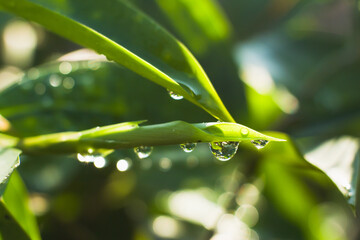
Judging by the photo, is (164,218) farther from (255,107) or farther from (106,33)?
(106,33)

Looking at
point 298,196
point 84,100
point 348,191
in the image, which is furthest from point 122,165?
point 298,196

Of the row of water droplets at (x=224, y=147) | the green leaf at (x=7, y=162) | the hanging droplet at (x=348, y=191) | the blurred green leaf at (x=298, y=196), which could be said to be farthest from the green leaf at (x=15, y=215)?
the blurred green leaf at (x=298, y=196)

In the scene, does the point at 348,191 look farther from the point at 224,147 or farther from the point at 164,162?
the point at 164,162

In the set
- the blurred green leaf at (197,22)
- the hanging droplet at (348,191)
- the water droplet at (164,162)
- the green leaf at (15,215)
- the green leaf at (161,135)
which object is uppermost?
the blurred green leaf at (197,22)

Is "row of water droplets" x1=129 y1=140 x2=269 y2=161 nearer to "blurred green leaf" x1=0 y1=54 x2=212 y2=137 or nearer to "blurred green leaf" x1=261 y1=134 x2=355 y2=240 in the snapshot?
"blurred green leaf" x1=0 y1=54 x2=212 y2=137

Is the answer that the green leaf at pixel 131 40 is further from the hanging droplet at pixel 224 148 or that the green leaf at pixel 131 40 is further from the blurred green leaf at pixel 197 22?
the blurred green leaf at pixel 197 22
